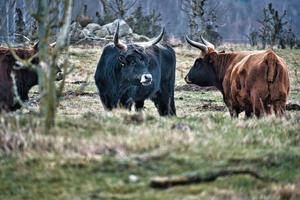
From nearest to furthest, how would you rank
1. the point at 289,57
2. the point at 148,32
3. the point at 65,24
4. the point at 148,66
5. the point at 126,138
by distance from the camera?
the point at 126,138
the point at 65,24
the point at 148,66
the point at 289,57
the point at 148,32

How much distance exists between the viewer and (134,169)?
19.9ft

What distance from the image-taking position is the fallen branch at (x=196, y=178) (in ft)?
18.9

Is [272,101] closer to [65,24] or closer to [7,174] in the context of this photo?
[65,24]

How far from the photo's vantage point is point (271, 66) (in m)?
11.8

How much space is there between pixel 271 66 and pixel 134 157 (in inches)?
239

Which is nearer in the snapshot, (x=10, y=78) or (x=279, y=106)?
(x=279, y=106)

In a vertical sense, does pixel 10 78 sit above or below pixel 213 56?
below

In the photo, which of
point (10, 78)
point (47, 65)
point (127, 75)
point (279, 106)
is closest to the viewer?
point (47, 65)

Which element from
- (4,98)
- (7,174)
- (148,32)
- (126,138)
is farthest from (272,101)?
(148,32)

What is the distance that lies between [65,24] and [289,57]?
29.9 m

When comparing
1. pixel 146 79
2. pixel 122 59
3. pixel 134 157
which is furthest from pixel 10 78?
pixel 134 157

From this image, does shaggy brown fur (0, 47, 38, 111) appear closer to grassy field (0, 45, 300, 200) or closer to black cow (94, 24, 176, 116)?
black cow (94, 24, 176, 116)

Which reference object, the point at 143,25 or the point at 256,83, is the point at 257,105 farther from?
the point at 143,25

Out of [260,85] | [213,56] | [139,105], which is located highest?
[213,56]
